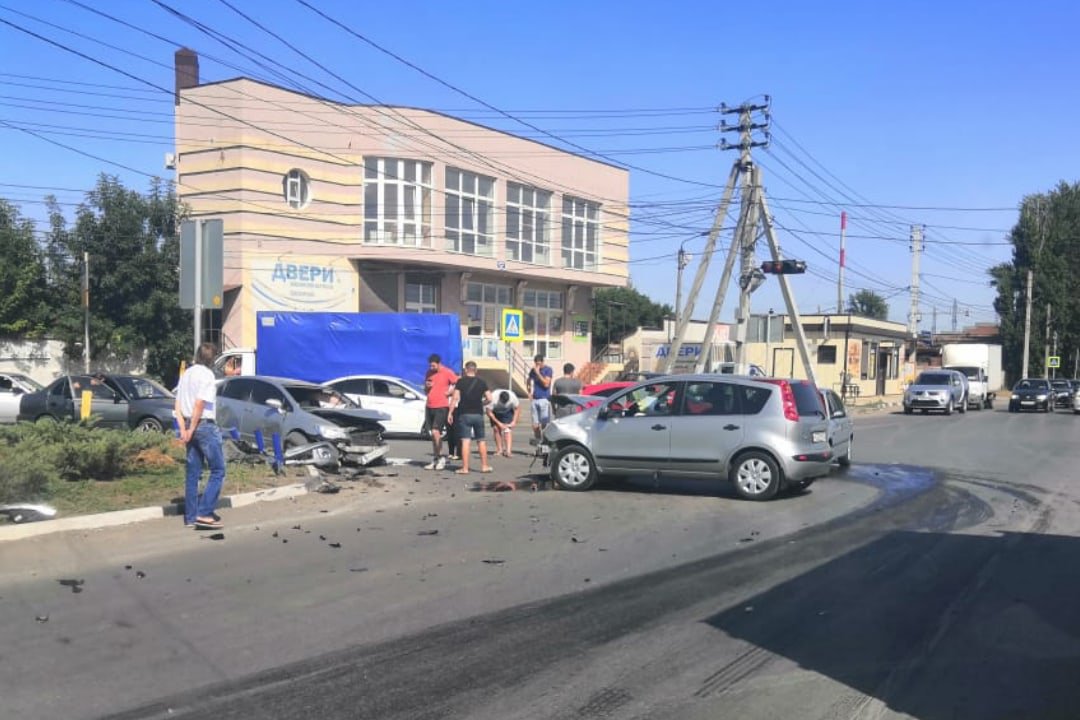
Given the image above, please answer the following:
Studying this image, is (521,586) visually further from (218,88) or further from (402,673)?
(218,88)

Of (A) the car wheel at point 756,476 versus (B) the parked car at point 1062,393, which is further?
(B) the parked car at point 1062,393

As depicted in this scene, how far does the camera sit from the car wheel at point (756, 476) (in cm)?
1113

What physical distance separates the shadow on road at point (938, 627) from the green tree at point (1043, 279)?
70006mm

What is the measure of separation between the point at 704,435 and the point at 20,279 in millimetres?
25084

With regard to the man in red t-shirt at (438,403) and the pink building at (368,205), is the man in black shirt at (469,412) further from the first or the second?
the pink building at (368,205)

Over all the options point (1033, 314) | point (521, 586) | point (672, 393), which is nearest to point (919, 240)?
point (1033, 314)

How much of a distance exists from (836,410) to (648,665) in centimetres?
1124

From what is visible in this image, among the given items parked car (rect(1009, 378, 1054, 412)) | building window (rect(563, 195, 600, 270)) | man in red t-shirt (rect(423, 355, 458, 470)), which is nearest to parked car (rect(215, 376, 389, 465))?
man in red t-shirt (rect(423, 355, 458, 470))

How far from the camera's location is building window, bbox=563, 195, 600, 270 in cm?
3962

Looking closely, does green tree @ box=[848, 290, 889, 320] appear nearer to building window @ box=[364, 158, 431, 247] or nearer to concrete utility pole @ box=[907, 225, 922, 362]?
concrete utility pole @ box=[907, 225, 922, 362]

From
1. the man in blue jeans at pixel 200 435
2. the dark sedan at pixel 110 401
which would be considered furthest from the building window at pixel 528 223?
the man in blue jeans at pixel 200 435

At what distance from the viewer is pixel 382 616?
6.02 metres

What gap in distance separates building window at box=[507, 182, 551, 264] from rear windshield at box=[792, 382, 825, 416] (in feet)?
82.4

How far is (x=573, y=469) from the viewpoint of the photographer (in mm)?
12133
